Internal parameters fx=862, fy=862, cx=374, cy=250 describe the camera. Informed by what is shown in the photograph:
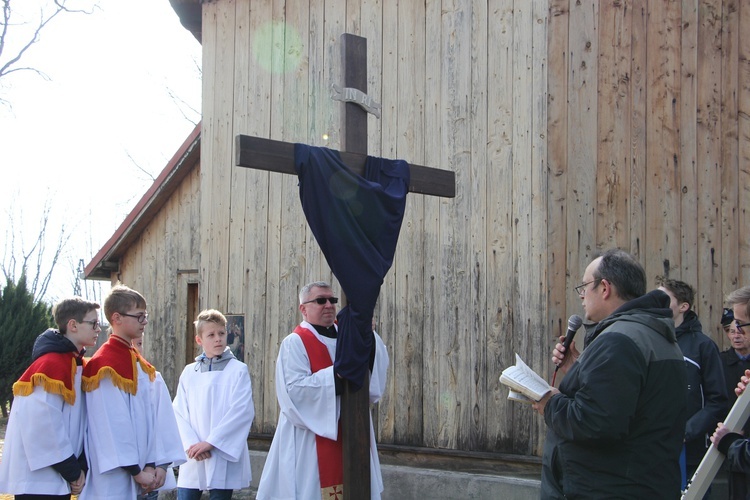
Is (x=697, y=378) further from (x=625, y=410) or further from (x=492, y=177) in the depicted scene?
(x=492, y=177)

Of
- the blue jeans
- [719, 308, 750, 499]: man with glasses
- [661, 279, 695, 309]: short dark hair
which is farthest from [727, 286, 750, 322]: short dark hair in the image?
the blue jeans

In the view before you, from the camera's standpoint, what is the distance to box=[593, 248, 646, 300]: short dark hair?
400 centimetres

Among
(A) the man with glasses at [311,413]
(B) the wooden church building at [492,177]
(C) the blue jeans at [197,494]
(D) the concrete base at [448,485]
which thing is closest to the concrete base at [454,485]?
(D) the concrete base at [448,485]

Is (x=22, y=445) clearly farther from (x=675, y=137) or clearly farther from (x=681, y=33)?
(x=681, y=33)

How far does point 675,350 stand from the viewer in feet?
12.8

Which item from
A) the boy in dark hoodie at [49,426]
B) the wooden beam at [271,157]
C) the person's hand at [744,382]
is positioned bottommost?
the boy in dark hoodie at [49,426]

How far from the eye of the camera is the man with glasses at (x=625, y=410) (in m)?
3.69

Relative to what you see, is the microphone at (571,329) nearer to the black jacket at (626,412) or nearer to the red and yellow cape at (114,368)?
the black jacket at (626,412)

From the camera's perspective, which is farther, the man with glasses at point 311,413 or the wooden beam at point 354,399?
the man with glasses at point 311,413

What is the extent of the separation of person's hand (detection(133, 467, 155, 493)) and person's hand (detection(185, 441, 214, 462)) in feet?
3.80

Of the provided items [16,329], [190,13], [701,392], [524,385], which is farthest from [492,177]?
[16,329]

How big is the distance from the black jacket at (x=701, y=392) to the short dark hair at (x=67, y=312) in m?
3.90

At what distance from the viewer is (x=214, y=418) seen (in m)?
6.69

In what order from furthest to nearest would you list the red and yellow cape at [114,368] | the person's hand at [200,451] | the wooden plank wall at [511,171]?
the wooden plank wall at [511,171], the person's hand at [200,451], the red and yellow cape at [114,368]
